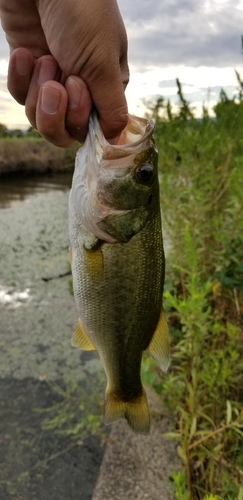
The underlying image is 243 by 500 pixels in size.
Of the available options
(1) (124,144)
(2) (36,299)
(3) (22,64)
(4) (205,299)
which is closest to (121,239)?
(1) (124,144)

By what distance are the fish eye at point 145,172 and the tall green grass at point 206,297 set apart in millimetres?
692

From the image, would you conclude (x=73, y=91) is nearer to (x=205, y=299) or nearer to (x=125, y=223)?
(x=125, y=223)

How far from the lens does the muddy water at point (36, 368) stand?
2.83 meters

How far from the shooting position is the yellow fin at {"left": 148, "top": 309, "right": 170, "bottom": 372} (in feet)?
5.47

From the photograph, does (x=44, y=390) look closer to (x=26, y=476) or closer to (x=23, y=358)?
(x=23, y=358)

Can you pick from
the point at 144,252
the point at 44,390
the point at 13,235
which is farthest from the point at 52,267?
the point at 144,252

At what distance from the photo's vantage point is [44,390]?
3625mm

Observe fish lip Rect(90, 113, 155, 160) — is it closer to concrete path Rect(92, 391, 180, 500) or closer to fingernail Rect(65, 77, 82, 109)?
fingernail Rect(65, 77, 82, 109)

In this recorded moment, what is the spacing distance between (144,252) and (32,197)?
1251cm

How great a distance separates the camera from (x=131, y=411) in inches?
72.4

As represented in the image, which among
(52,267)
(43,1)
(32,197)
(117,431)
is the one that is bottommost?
(32,197)

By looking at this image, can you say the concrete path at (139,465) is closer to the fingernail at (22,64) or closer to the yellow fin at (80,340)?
the yellow fin at (80,340)

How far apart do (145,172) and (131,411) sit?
95 cm

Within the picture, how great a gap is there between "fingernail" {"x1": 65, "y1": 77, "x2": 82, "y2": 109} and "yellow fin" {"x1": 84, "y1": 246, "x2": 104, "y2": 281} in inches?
19.4
